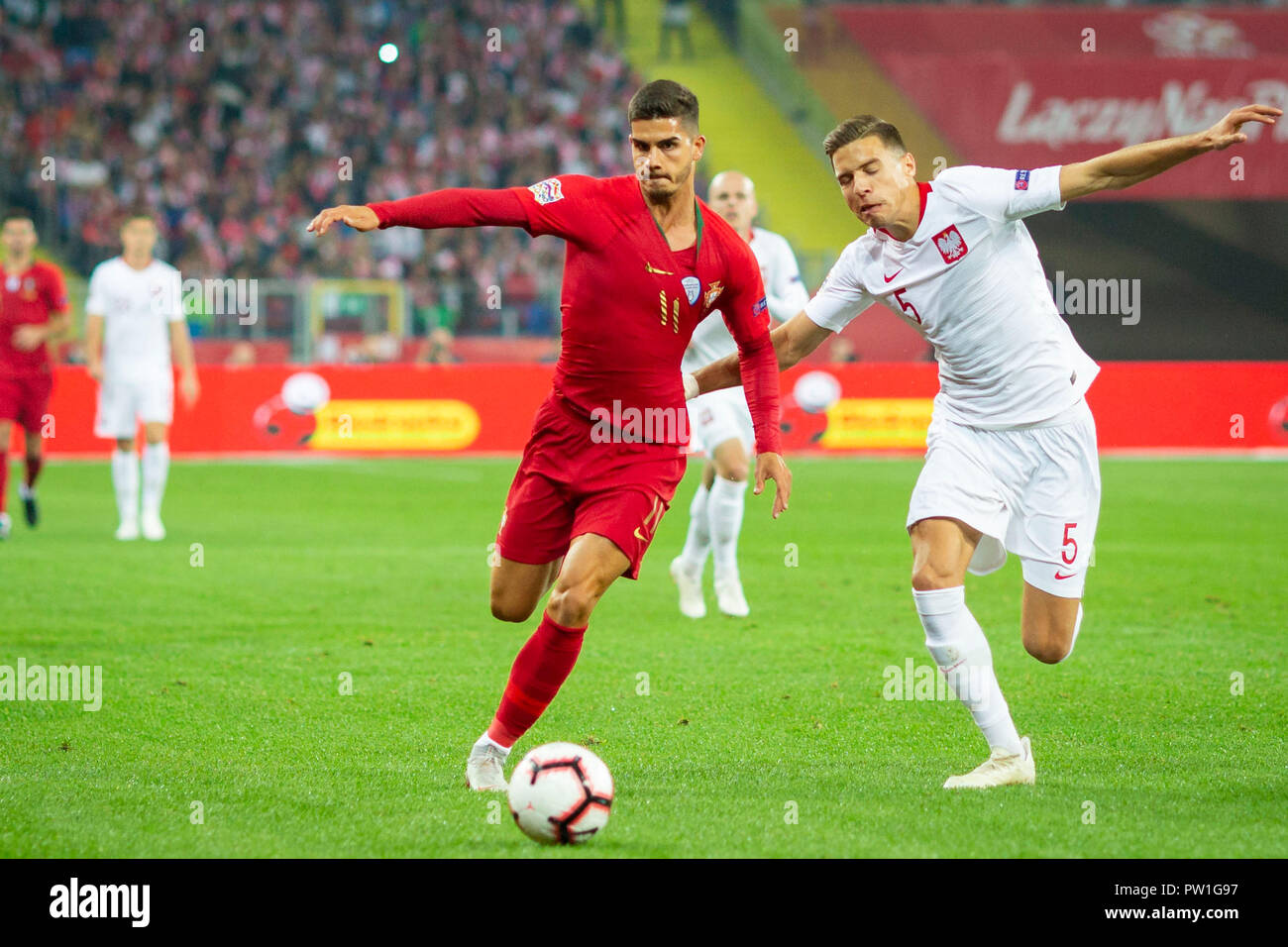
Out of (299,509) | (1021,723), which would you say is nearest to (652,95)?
(1021,723)

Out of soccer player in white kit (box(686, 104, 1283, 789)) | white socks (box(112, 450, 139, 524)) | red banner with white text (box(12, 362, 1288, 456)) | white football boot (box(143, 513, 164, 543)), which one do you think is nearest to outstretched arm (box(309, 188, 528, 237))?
soccer player in white kit (box(686, 104, 1283, 789))

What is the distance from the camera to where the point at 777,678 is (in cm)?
738

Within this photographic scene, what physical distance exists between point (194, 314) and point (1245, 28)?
18807mm

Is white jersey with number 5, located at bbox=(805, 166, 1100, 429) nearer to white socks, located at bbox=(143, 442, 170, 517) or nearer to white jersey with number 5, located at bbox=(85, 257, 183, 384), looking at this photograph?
white socks, located at bbox=(143, 442, 170, 517)

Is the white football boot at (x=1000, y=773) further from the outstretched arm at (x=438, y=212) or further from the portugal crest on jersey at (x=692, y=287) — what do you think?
the outstretched arm at (x=438, y=212)

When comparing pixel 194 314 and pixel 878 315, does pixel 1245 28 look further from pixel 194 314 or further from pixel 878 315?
pixel 194 314

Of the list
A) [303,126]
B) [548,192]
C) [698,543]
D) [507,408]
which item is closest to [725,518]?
[698,543]

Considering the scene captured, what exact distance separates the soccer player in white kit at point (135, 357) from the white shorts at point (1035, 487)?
8.70 metres

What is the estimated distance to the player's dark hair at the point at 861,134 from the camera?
5379 millimetres

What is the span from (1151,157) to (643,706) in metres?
3.08

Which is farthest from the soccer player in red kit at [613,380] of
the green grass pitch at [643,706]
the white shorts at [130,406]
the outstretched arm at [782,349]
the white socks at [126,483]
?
the white shorts at [130,406]

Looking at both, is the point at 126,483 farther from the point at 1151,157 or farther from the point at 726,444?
the point at 1151,157

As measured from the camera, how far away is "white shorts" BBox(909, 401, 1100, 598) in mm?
5594

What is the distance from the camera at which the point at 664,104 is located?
5.12 m
